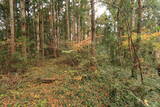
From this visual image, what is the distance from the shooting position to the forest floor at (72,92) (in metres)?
4.10

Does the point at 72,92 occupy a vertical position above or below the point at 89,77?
below

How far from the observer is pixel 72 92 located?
4.93 meters

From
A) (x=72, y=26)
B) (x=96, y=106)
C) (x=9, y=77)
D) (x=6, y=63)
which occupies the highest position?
(x=72, y=26)

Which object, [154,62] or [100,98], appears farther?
[154,62]

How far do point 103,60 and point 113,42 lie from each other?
158 centimetres

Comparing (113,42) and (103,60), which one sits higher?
(113,42)

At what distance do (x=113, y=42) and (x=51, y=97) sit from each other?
19.5ft

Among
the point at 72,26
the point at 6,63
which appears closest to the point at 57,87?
the point at 6,63

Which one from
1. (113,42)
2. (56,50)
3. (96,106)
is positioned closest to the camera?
(96,106)

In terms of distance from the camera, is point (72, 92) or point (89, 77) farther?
point (89, 77)

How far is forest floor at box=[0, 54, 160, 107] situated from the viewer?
161 inches

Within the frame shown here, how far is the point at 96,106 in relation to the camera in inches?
164

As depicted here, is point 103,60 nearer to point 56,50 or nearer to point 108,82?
Answer: point 108,82

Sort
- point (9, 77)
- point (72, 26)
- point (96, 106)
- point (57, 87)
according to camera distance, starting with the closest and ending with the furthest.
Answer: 1. point (96, 106)
2. point (57, 87)
3. point (9, 77)
4. point (72, 26)
